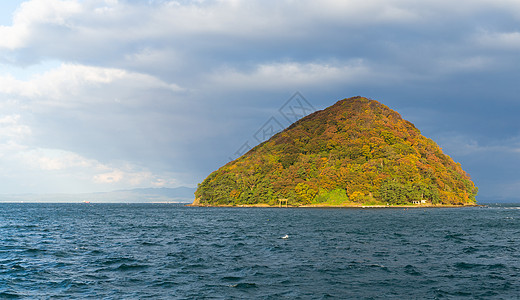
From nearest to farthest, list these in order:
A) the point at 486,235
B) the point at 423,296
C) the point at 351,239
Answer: the point at 423,296 < the point at 351,239 < the point at 486,235

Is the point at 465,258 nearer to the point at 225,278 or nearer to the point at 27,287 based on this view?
the point at 225,278

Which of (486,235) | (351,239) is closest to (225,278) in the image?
(351,239)

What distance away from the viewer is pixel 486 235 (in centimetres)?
6894

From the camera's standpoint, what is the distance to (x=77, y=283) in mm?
31875

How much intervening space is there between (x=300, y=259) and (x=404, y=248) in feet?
56.7

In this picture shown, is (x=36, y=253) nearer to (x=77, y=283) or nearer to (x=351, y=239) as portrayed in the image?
(x=77, y=283)

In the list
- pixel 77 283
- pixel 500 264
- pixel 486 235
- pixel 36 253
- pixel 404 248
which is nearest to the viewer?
pixel 77 283

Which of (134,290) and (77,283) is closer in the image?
(134,290)

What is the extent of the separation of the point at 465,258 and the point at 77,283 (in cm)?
4104

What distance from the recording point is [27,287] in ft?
101

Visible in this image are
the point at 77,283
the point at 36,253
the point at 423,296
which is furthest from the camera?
the point at 36,253

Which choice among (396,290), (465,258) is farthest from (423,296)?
(465,258)

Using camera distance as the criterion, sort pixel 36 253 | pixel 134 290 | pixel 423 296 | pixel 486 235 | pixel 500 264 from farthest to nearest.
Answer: pixel 486 235, pixel 36 253, pixel 500 264, pixel 134 290, pixel 423 296

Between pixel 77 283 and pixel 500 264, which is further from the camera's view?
pixel 500 264
